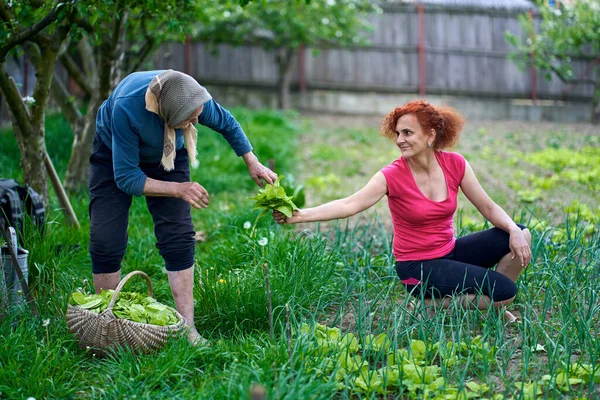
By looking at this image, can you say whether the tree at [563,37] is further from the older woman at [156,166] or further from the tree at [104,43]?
the older woman at [156,166]

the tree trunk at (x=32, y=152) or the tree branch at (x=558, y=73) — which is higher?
the tree branch at (x=558, y=73)

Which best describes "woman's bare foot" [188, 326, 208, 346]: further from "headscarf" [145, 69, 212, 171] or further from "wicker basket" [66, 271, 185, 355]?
"headscarf" [145, 69, 212, 171]

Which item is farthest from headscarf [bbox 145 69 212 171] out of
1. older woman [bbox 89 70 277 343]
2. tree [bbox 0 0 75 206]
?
tree [bbox 0 0 75 206]

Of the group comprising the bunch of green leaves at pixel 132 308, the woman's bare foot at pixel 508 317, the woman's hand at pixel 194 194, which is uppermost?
the woman's hand at pixel 194 194

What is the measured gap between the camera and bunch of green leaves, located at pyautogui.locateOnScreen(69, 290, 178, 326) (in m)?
3.42

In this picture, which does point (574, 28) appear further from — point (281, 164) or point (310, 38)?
point (281, 164)

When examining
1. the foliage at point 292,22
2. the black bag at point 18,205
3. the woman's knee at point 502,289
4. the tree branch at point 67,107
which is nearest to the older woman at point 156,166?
the black bag at point 18,205

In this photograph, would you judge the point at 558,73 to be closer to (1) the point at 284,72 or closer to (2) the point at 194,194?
(1) the point at 284,72

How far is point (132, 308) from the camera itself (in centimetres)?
344

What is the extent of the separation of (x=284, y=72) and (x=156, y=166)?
11.8 metres

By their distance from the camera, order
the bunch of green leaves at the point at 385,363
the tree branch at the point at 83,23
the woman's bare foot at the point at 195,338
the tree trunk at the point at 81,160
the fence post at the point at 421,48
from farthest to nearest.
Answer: the fence post at the point at 421,48 < the tree trunk at the point at 81,160 < the tree branch at the point at 83,23 < the woman's bare foot at the point at 195,338 < the bunch of green leaves at the point at 385,363

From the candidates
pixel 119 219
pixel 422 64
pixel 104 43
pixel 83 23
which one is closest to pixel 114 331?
pixel 119 219

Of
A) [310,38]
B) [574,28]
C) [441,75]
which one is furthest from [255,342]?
[441,75]

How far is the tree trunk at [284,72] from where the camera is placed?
15.1 metres
